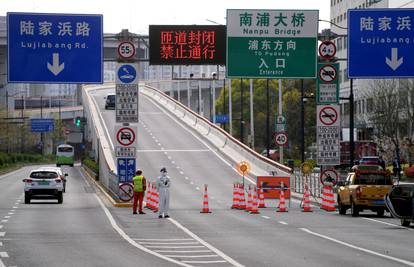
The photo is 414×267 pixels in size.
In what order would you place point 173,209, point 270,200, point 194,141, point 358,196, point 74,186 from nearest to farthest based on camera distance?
point 358,196, point 173,209, point 270,200, point 74,186, point 194,141

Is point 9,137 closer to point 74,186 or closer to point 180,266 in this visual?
point 74,186

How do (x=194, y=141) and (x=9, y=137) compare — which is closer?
(x=194, y=141)

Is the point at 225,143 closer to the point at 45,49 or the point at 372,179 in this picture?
the point at 45,49

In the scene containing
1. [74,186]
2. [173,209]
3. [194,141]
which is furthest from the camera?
[194,141]

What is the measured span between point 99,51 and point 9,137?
3616 inches

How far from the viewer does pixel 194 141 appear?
91.9 meters

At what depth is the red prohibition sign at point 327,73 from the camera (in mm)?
42406

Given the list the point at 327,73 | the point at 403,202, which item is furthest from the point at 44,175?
the point at 403,202

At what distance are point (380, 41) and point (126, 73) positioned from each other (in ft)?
32.3

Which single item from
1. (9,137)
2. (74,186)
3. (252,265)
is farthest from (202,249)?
(9,137)

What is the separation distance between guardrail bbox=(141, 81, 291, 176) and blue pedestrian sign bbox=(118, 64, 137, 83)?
72.1 feet

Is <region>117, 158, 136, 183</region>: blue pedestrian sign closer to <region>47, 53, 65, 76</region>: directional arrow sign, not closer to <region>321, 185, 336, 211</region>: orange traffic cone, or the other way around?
<region>47, 53, 65, 76</region>: directional arrow sign

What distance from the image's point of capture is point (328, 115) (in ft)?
138

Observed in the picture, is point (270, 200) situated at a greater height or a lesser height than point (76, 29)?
lesser
